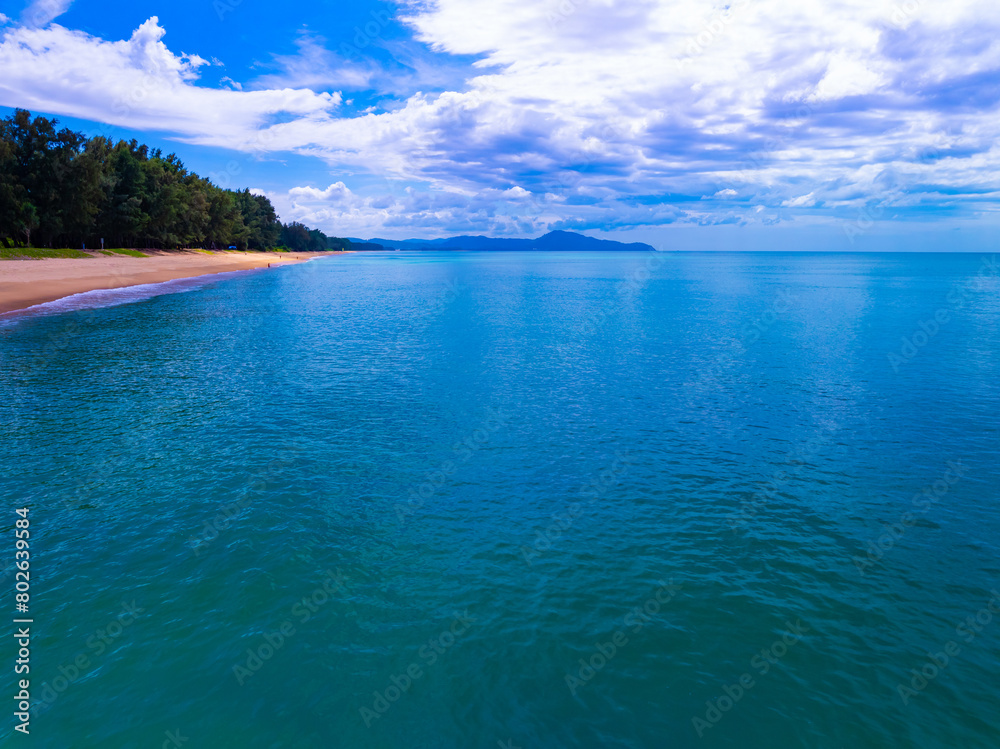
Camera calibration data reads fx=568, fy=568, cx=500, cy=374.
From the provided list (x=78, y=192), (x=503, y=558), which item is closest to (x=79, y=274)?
(x=78, y=192)

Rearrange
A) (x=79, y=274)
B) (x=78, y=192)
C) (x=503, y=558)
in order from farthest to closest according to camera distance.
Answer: (x=78, y=192) → (x=79, y=274) → (x=503, y=558)

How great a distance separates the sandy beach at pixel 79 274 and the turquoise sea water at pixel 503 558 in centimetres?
4483

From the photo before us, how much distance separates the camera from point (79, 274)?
98.6 metres

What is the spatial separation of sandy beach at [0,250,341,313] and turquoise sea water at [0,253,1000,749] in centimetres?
4483

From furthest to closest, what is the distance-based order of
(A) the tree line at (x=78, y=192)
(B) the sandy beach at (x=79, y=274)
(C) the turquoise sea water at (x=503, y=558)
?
(A) the tree line at (x=78, y=192), (B) the sandy beach at (x=79, y=274), (C) the turquoise sea water at (x=503, y=558)

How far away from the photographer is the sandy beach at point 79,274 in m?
73.1

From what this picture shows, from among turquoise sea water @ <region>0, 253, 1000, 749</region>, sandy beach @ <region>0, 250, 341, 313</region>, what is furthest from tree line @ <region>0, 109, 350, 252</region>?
turquoise sea water @ <region>0, 253, 1000, 749</region>

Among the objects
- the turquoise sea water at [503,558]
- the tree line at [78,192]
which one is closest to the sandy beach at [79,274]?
the tree line at [78,192]

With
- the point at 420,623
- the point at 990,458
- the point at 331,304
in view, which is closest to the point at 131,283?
the point at 331,304

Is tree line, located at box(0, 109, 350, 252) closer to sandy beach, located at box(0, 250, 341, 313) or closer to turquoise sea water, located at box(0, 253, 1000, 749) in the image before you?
sandy beach, located at box(0, 250, 341, 313)

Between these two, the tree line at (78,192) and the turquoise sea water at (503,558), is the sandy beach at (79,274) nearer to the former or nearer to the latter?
the tree line at (78,192)

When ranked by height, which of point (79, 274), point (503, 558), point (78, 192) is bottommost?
point (503, 558)

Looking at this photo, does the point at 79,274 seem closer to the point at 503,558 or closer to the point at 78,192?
the point at 78,192

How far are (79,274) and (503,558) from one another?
4421 inches
